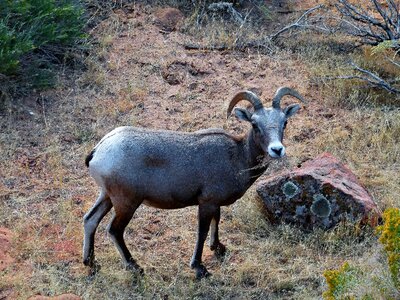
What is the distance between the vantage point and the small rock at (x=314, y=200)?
8609 millimetres

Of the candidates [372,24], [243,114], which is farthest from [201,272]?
[372,24]

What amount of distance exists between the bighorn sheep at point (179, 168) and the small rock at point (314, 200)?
669 millimetres

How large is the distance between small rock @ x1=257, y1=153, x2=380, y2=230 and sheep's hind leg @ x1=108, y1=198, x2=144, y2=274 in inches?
66.6

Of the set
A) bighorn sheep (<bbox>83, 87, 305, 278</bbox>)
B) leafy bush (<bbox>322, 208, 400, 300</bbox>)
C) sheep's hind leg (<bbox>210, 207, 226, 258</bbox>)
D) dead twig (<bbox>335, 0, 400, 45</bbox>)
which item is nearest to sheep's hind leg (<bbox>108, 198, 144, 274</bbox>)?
bighorn sheep (<bbox>83, 87, 305, 278</bbox>)

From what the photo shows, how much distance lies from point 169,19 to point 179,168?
5.84 m

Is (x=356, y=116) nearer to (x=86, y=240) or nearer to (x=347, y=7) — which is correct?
(x=347, y=7)

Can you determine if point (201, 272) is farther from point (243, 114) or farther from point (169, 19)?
point (169, 19)

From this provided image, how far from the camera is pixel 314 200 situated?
867cm

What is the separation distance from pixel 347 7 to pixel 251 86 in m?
2.05

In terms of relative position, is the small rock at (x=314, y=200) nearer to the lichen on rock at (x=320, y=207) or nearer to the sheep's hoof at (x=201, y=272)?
the lichen on rock at (x=320, y=207)

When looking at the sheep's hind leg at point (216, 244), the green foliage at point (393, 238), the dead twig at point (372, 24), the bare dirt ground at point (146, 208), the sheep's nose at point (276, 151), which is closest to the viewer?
the green foliage at point (393, 238)

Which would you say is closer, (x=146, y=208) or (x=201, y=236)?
(x=201, y=236)

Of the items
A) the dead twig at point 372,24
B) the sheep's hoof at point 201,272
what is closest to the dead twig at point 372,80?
the dead twig at point 372,24

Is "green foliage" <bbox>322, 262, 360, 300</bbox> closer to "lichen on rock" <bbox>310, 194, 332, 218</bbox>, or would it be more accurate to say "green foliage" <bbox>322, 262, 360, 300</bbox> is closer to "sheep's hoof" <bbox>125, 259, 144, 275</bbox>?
"lichen on rock" <bbox>310, 194, 332, 218</bbox>
